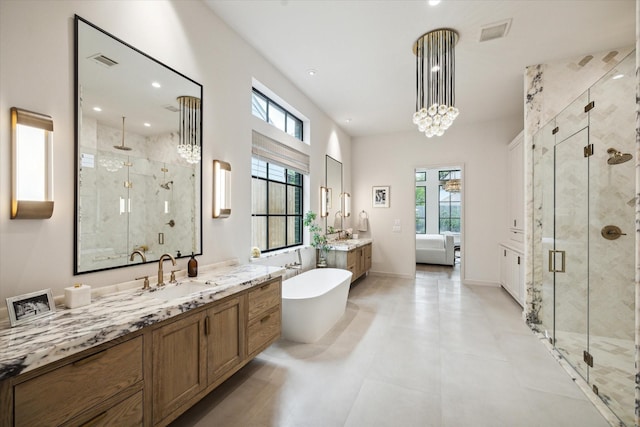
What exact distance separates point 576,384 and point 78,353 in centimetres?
337

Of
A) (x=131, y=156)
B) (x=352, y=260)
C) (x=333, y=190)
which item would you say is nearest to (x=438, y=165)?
(x=333, y=190)

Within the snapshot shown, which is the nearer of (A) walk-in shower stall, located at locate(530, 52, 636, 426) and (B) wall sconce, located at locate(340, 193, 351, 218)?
(A) walk-in shower stall, located at locate(530, 52, 636, 426)

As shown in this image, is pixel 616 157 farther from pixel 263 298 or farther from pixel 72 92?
pixel 72 92

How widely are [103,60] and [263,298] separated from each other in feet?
6.66

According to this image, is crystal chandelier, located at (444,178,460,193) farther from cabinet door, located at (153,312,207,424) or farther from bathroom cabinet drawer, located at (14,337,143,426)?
bathroom cabinet drawer, located at (14,337,143,426)

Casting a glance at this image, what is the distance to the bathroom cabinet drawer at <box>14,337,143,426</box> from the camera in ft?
3.30

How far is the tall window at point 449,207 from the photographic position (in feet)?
32.6

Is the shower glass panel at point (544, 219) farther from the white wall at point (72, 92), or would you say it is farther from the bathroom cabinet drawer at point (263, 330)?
the white wall at point (72, 92)

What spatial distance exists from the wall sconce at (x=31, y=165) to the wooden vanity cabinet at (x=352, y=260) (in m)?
3.68

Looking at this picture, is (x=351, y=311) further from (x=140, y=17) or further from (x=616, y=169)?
(x=140, y=17)

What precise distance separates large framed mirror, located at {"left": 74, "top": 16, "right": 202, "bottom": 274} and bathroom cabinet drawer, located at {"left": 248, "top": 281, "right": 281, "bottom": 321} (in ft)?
2.19

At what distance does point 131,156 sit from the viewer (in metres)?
1.92

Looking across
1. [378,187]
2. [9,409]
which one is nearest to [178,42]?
[9,409]

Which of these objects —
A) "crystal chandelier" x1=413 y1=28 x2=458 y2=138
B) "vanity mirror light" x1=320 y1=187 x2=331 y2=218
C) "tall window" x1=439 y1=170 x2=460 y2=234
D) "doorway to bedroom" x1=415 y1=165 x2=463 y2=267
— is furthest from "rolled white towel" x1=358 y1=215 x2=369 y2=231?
→ "tall window" x1=439 y1=170 x2=460 y2=234
